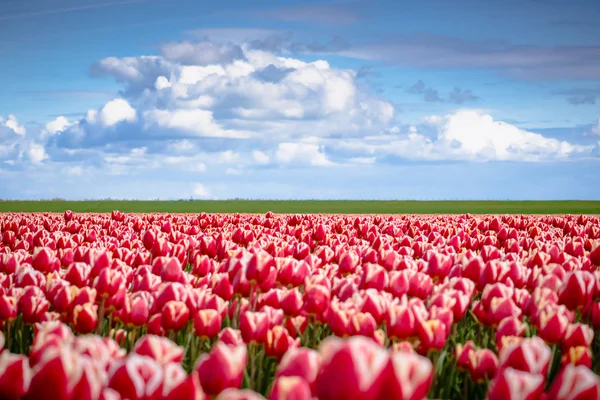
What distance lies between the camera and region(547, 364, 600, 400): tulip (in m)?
2.64

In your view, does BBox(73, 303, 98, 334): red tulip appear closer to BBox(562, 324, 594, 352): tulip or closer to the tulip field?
the tulip field

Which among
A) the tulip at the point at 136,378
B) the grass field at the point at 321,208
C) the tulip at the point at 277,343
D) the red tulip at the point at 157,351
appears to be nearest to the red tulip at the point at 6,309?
→ the tulip at the point at 277,343

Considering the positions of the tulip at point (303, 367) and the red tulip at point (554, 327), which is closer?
the tulip at point (303, 367)

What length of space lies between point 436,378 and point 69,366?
2.60 m

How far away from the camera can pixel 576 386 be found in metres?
2.65

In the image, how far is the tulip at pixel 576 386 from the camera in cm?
264

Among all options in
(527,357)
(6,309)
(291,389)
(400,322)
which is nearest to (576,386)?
(527,357)

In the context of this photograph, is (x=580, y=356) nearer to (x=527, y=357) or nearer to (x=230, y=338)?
(x=527, y=357)

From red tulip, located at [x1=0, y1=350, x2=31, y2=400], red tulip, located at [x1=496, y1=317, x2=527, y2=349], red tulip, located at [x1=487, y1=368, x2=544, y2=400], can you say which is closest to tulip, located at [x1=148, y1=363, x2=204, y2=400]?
red tulip, located at [x1=0, y1=350, x2=31, y2=400]

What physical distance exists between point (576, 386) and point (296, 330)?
2503 mm

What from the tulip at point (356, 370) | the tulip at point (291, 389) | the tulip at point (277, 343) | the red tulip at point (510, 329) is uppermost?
the tulip at point (356, 370)

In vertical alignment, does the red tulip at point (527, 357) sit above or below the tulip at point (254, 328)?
above

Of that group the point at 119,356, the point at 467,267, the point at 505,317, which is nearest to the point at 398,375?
the point at 119,356

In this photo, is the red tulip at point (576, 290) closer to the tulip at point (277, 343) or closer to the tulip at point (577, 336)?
the tulip at point (577, 336)
